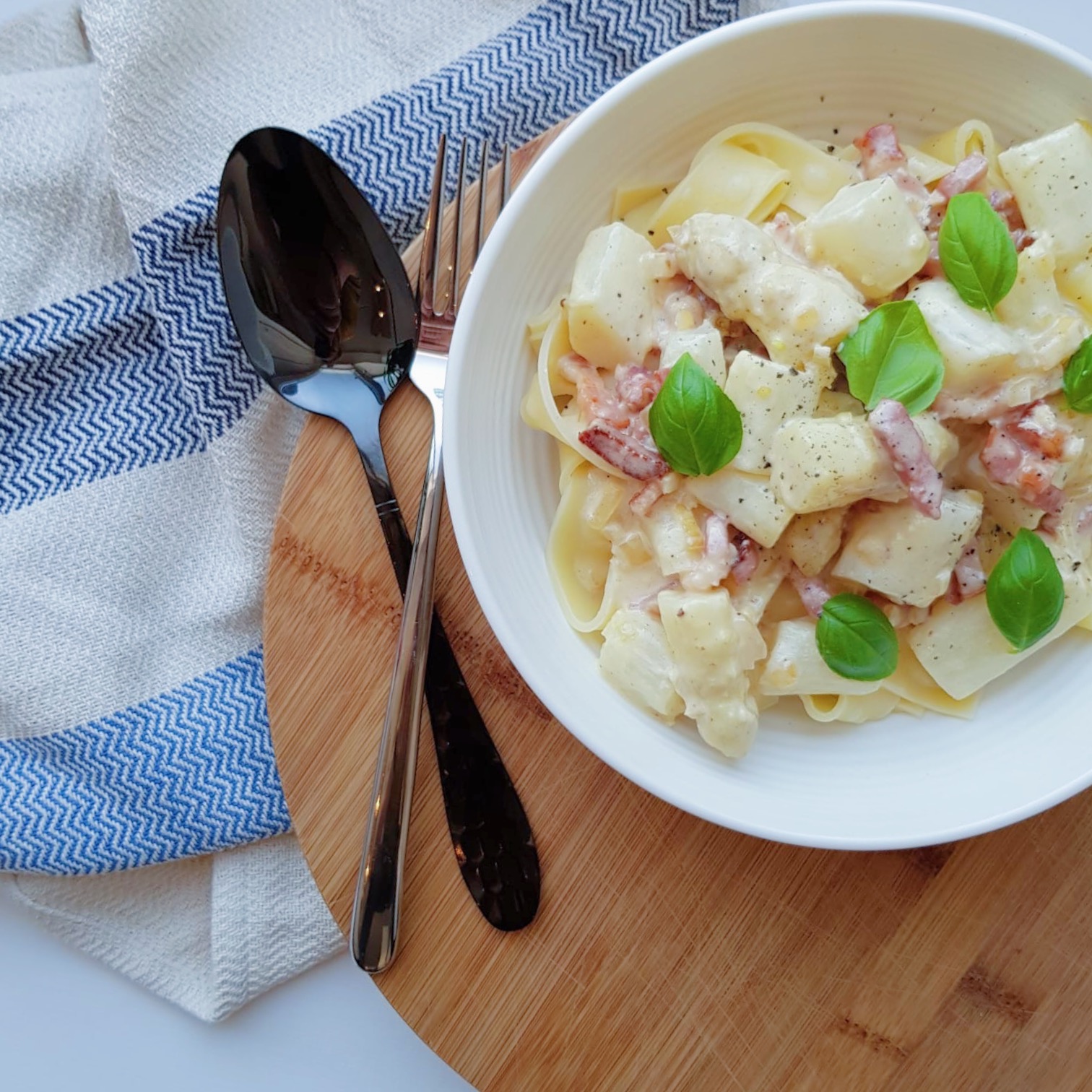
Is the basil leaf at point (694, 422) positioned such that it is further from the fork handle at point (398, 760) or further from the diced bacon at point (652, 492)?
the fork handle at point (398, 760)

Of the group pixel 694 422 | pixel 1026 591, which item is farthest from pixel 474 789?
pixel 1026 591

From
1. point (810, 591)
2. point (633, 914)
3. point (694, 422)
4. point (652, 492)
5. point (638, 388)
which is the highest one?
point (694, 422)

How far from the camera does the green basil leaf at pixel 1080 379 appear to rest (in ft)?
7.55

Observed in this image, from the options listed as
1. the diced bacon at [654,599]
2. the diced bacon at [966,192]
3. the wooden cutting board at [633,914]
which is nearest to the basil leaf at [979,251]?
the diced bacon at [966,192]

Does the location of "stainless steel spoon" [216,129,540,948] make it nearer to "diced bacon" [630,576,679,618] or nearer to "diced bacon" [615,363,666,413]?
"diced bacon" [630,576,679,618]

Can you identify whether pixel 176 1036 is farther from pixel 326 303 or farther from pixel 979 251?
pixel 979 251

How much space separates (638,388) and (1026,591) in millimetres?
980

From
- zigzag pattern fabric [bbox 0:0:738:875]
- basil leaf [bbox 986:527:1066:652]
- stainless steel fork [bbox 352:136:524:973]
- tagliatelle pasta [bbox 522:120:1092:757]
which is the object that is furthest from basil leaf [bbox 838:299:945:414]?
zigzag pattern fabric [bbox 0:0:738:875]

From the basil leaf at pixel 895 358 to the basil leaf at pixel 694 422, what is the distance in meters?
0.28

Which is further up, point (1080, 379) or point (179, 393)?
point (1080, 379)

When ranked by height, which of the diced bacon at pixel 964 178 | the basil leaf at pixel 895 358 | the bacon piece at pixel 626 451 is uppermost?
the diced bacon at pixel 964 178

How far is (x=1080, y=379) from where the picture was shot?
2.31 metres

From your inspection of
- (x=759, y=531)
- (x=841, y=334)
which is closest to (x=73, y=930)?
(x=759, y=531)

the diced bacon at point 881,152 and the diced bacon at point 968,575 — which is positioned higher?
the diced bacon at point 881,152
